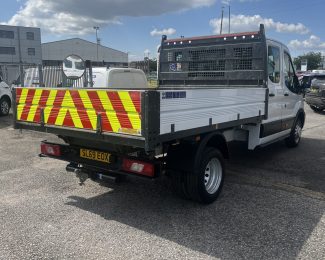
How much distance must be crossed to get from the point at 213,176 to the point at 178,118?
5.00 ft

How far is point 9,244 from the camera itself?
3.82 metres

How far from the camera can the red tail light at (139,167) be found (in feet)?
13.8

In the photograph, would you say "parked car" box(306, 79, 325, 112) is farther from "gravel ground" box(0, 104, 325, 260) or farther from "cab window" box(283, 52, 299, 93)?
"gravel ground" box(0, 104, 325, 260)

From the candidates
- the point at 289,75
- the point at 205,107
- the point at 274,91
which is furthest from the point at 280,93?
the point at 205,107

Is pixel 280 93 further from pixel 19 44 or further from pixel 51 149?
pixel 19 44

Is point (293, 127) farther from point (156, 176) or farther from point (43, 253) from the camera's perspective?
point (43, 253)

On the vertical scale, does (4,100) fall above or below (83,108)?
below

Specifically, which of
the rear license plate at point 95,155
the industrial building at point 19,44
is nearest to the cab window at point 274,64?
the rear license plate at point 95,155

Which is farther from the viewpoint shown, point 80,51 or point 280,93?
point 80,51

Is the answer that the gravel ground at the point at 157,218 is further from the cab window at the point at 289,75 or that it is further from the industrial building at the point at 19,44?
the industrial building at the point at 19,44

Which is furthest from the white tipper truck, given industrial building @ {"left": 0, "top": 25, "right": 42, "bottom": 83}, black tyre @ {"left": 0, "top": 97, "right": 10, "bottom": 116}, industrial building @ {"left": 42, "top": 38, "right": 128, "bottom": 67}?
industrial building @ {"left": 42, "top": 38, "right": 128, "bottom": 67}

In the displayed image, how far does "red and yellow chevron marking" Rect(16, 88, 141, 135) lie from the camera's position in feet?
12.2

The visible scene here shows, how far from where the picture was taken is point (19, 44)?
76812 mm

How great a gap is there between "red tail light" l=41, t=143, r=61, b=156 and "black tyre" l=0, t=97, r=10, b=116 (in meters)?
10.2
